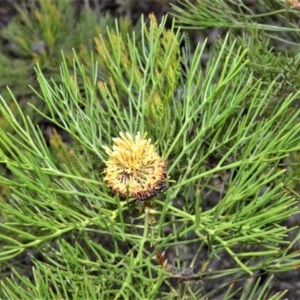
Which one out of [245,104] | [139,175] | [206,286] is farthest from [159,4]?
[139,175]

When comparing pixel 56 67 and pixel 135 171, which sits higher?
pixel 135 171

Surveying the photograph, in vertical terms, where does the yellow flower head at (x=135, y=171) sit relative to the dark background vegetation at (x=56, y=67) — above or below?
above

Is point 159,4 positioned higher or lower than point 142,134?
lower

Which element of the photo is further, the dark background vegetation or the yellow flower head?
the dark background vegetation

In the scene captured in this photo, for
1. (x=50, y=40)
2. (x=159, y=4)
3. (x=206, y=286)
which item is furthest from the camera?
(x=159, y=4)

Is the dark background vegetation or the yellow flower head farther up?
the yellow flower head

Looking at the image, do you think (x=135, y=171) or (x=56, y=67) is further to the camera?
(x=56, y=67)

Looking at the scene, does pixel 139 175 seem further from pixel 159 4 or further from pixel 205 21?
pixel 159 4

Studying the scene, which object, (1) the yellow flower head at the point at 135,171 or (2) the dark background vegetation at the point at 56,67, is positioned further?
(2) the dark background vegetation at the point at 56,67
